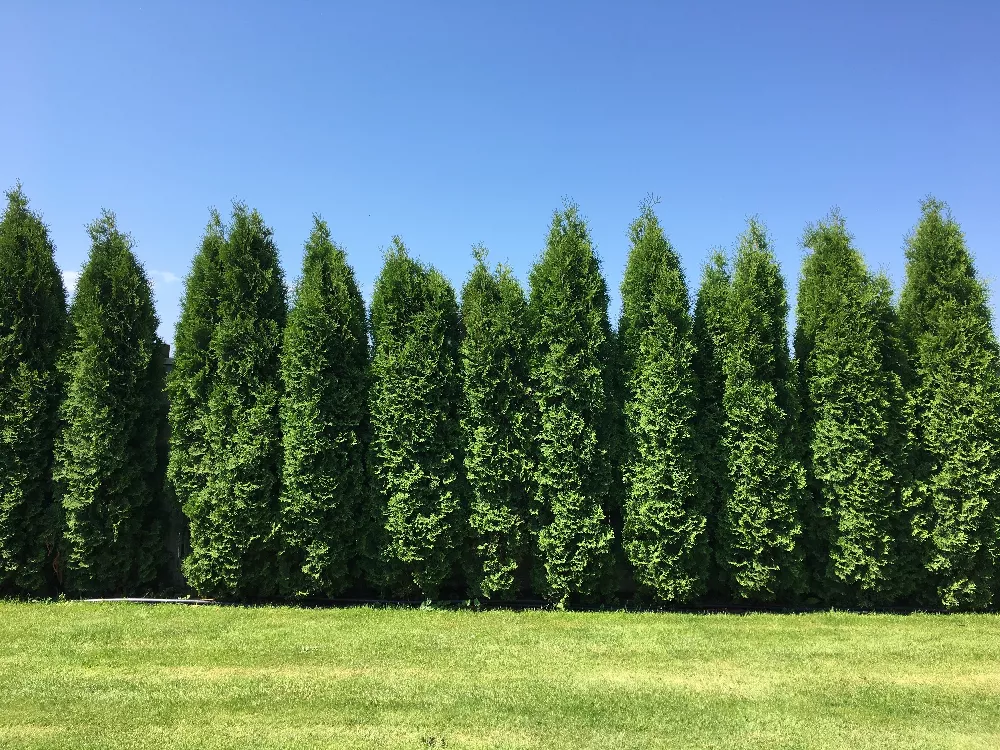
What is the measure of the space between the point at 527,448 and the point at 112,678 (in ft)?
17.2

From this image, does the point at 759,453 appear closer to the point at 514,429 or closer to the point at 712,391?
the point at 712,391

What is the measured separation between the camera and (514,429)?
897 centimetres

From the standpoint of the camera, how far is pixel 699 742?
4387 mm

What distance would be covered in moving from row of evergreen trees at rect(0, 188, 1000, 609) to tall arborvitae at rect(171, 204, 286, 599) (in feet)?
0.11

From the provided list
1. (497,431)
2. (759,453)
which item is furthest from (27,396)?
(759,453)

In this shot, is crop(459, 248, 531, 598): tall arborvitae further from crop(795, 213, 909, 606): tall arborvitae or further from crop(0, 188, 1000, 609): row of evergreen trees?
crop(795, 213, 909, 606): tall arborvitae

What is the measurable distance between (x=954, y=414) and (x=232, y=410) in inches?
392

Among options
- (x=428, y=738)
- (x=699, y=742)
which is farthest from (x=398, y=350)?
(x=699, y=742)

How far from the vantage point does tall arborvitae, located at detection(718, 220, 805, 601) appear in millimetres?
8688

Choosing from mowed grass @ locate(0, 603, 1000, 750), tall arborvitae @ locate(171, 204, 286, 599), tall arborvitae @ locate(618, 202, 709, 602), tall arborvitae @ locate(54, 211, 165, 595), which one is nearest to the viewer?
mowed grass @ locate(0, 603, 1000, 750)

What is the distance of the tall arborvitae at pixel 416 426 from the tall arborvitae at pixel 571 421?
1.19 meters

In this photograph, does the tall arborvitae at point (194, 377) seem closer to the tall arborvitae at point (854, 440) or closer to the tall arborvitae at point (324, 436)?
the tall arborvitae at point (324, 436)

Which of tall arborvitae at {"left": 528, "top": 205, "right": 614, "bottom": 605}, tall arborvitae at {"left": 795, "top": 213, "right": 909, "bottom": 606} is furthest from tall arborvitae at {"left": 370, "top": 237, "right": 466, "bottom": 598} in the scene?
tall arborvitae at {"left": 795, "top": 213, "right": 909, "bottom": 606}

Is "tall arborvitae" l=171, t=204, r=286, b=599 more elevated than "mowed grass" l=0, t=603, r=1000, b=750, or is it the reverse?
"tall arborvitae" l=171, t=204, r=286, b=599
